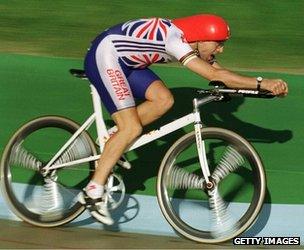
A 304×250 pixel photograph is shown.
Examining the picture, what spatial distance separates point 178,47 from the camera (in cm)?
584

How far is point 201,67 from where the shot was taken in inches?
228

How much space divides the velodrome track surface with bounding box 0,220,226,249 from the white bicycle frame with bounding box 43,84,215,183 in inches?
18.4

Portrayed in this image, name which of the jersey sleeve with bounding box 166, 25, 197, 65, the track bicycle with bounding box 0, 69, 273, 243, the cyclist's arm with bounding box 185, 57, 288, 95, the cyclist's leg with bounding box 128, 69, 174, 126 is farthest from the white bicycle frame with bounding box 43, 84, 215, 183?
the jersey sleeve with bounding box 166, 25, 197, 65

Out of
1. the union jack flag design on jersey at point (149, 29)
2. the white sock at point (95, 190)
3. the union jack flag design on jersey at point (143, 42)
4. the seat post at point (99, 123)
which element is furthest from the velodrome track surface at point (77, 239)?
the union jack flag design on jersey at point (149, 29)

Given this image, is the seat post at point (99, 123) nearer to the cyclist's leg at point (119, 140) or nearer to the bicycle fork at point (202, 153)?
the cyclist's leg at point (119, 140)

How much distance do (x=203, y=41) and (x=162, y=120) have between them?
6.48 ft

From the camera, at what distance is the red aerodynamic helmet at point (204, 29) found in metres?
5.99

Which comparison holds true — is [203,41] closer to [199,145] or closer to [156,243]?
[199,145]

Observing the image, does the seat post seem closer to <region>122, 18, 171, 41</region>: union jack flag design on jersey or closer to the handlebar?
<region>122, 18, 171, 41</region>: union jack flag design on jersey

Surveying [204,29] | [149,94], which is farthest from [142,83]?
[204,29]

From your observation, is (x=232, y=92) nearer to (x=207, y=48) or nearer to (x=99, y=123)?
(x=207, y=48)

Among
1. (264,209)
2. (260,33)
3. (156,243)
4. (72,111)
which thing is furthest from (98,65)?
(260,33)

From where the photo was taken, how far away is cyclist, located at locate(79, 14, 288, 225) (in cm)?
600

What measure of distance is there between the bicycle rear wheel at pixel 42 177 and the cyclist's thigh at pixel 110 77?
1.58 feet
